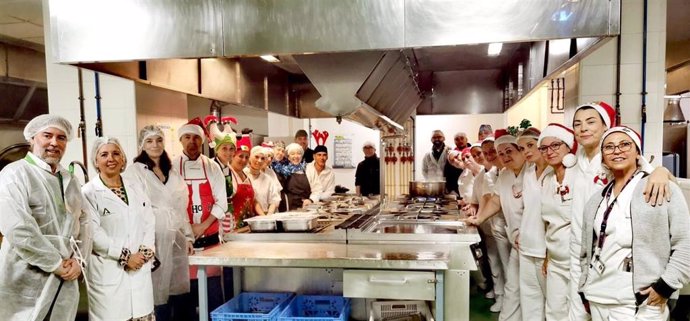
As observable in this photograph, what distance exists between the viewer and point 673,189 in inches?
64.1

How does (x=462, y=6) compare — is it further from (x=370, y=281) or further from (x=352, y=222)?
(x=352, y=222)

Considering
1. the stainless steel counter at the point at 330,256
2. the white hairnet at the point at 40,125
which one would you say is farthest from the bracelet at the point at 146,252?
the white hairnet at the point at 40,125

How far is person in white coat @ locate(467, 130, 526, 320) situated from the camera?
2.83m

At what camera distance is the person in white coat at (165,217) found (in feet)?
8.32

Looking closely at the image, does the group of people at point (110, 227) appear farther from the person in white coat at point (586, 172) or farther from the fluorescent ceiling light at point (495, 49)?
the fluorescent ceiling light at point (495, 49)

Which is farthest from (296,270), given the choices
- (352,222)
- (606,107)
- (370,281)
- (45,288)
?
(606,107)

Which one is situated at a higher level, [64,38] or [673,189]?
[64,38]

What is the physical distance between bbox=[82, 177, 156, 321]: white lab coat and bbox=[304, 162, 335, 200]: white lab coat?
256cm

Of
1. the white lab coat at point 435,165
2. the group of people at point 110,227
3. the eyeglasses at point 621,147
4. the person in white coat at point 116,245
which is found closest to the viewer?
the eyeglasses at point 621,147

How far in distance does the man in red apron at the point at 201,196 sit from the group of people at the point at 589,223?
1.70 m

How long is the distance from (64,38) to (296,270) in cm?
175

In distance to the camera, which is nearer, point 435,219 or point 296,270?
point 296,270

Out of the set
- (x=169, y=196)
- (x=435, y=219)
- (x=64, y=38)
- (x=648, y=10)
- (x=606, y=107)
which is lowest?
(x=435, y=219)

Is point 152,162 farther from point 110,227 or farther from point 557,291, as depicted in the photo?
point 557,291
